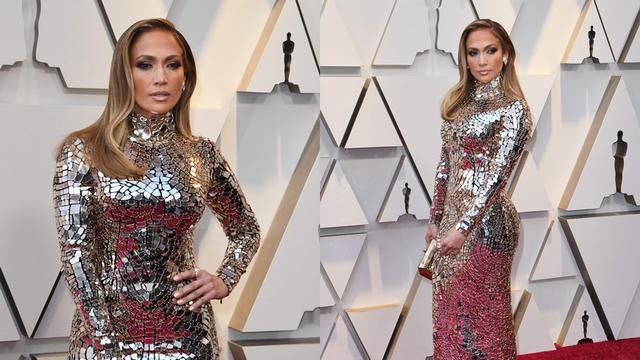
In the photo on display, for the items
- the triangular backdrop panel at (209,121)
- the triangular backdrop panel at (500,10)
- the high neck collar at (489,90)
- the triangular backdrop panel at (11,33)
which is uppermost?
the triangular backdrop panel at (500,10)

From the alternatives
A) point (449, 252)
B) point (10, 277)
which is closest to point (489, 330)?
point (449, 252)

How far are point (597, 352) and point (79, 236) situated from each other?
2488 millimetres

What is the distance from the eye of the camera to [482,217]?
259cm

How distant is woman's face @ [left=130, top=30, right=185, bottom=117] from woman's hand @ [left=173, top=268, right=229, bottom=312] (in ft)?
1.40

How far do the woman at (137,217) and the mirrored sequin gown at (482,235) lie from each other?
3.04ft

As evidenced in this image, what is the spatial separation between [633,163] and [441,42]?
1239mm

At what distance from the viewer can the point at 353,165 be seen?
2.94 meters

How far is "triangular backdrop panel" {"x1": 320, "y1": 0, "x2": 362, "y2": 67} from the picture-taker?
2834mm

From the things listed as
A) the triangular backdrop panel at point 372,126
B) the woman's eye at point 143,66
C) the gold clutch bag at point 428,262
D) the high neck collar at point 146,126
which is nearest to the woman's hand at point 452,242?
the gold clutch bag at point 428,262

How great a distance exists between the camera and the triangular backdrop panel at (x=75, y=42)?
2369mm

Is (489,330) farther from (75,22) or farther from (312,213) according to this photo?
(75,22)

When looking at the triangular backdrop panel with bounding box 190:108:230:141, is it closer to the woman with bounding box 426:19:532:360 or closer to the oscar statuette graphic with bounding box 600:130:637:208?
the woman with bounding box 426:19:532:360

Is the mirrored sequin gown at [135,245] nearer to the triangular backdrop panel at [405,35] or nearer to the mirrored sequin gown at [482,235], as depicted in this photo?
the mirrored sequin gown at [482,235]

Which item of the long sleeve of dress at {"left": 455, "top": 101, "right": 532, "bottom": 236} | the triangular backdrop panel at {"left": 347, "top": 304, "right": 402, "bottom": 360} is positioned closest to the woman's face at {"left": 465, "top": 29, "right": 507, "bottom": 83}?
the long sleeve of dress at {"left": 455, "top": 101, "right": 532, "bottom": 236}
